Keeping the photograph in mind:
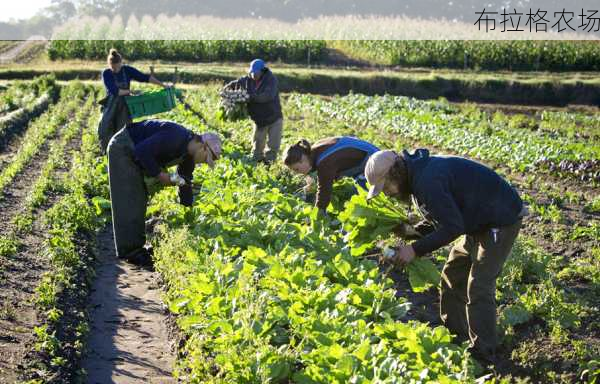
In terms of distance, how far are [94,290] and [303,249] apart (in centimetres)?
216

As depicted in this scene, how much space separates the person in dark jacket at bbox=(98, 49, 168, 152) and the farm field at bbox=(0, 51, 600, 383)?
61cm

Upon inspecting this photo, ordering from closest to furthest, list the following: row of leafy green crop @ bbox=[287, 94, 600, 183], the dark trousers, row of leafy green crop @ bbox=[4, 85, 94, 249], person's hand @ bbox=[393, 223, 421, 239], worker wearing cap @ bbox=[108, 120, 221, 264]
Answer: person's hand @ bbox=[393, 223, 421, 239] → worker wearing cap @ bbox=[108, 120, 221, 264] → the dark trousers → row of leafy green crop @ bbox=[4, 85, 94, 249] → row of leafy green crop @ bbox=[287, 94, 600, 183]

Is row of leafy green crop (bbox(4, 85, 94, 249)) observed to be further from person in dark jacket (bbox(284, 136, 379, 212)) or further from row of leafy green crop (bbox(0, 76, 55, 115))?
row of leafy green crop (bbox(0, 76, 55, 115))

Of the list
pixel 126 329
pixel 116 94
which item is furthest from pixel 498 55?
pixel 126 329

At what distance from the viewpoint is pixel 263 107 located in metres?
10.4

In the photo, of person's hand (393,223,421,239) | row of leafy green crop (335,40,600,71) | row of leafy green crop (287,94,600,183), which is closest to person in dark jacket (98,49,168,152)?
person's hand (393,223,421,239)

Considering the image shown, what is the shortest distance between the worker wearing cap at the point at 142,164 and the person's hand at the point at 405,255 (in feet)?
7.84

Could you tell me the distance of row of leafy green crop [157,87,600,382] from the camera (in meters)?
4.39

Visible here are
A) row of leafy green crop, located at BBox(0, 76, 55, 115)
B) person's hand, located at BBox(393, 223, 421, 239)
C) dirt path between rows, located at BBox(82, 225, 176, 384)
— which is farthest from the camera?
row of leafy green crop, located at BBox(0, 76, 55, 115)

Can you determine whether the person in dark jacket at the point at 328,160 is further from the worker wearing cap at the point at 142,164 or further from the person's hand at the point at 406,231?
the person's hand at the point at 406,231

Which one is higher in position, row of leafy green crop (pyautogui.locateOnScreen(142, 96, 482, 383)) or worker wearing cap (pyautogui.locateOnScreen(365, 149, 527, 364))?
worker wearing cap (pyautogui.locateOnScreen(365, 149, 527, 364))

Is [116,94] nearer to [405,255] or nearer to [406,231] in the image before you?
Answer: [406,231]

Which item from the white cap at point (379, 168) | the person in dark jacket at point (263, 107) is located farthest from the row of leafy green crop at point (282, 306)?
the person in dark jacket at point (263, 107)

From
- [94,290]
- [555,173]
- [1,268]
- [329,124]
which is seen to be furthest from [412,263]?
[329,124]
